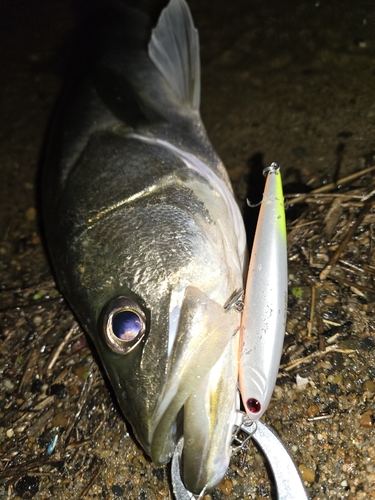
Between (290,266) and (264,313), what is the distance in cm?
93

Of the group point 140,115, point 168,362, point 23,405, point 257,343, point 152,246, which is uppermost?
point 140,115

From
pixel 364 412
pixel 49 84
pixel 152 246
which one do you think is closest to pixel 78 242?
pixel 152 246

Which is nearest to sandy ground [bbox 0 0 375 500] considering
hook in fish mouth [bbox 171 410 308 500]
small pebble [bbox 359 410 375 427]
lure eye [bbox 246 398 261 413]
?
small pebble [bbox 359 410 375 427]

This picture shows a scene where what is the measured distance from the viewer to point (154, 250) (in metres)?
2.04

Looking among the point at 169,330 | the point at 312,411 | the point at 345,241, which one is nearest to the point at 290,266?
the point at 345,241

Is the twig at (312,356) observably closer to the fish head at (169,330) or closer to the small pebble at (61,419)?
the fish head at (169,330)

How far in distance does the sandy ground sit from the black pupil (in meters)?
0.89

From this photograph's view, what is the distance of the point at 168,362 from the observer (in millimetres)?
1794

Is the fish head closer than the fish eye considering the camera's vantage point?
Yes

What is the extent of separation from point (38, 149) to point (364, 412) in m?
3.58

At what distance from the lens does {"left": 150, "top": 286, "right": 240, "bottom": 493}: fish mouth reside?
68.9 inches

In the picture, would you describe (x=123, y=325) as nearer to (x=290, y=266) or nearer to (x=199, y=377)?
(x=199, y=377)

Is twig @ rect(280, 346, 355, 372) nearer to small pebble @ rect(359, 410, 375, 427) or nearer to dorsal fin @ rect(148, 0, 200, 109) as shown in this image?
small pebble @ rect(359, 410, 375, 427)

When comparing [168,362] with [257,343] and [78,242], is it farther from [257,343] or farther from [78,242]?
[78,242]
